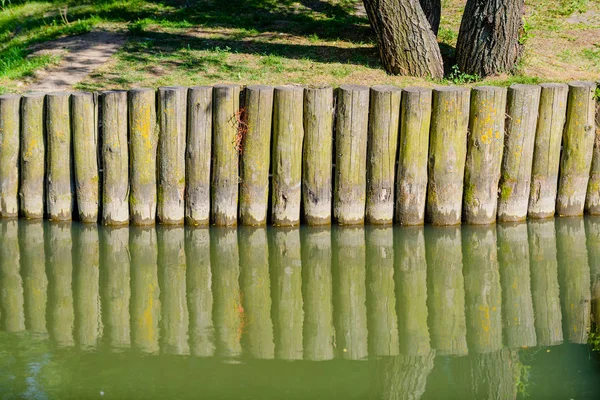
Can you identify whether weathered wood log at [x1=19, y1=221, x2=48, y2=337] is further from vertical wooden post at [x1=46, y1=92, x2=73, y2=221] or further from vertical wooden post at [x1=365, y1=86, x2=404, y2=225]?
vertical wooden post at [x1=365, y1=86, x2=404, y2=225]

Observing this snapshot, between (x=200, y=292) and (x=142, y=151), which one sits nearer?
(x=200, y=292)

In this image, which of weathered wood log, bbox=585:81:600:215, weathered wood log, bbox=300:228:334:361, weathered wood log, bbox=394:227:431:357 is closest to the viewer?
weathered wood log, bbox=300:228:334:361

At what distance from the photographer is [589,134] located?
9586mm

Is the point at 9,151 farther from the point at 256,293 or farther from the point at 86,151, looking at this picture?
the point at 256,293

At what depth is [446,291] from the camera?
8266 millimetres

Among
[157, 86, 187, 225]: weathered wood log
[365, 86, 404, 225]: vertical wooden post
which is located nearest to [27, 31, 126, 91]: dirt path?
[157, 86, 187, 225]: weathered wood log

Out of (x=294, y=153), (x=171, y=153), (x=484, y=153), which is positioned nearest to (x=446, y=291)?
(x=484, y=153)

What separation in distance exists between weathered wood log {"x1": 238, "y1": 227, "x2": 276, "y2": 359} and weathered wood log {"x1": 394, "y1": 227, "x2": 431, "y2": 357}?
1.03 m

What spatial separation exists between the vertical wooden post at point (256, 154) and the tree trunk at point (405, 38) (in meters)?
2.37

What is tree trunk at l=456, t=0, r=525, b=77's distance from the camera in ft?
35.3

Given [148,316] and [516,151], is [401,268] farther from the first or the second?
[148,316]

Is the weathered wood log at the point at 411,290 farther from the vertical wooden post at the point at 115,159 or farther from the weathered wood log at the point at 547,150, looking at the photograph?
the vertical wooden post at the point at 115,159

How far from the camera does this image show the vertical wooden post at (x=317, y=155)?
30.2 feet

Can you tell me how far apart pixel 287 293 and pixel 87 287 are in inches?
67.7
